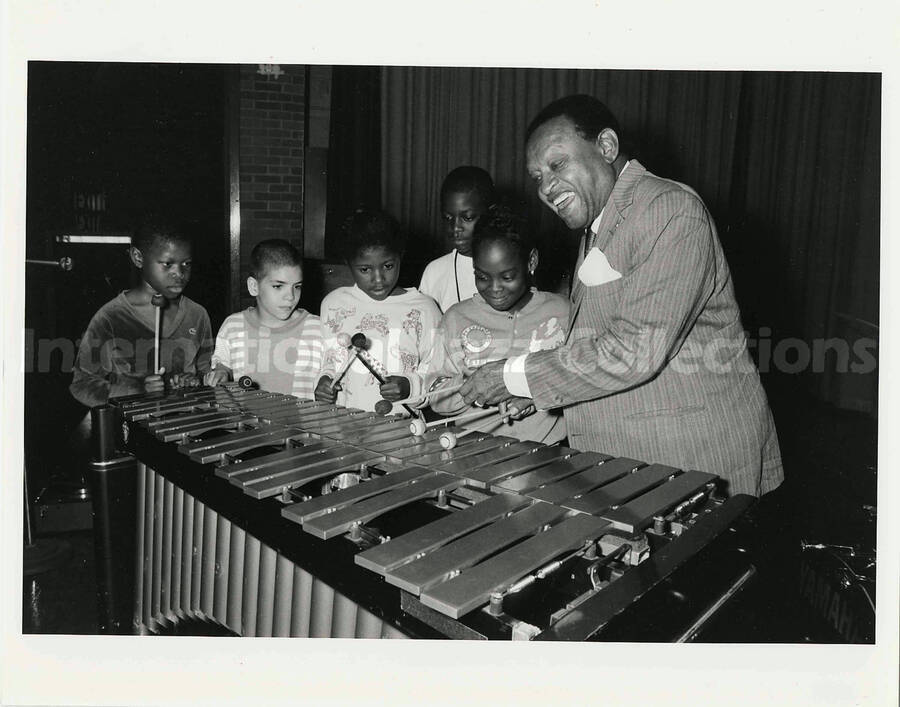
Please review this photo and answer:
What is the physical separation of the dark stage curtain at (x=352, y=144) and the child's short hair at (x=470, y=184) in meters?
2.31

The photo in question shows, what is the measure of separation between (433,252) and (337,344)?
244 centimetres

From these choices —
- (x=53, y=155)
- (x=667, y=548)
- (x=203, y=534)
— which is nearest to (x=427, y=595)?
(x=667, y=548)

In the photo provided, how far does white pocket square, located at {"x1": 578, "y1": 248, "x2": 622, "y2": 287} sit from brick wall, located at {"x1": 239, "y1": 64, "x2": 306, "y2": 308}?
360cm

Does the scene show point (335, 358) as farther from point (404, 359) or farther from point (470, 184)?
point (470, 184)

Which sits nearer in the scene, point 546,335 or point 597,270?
point 597,270

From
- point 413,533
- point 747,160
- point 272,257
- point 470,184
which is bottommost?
point 413,533

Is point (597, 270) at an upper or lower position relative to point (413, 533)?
upper

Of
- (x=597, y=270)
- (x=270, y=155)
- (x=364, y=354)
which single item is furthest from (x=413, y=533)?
(x=270, y=155)

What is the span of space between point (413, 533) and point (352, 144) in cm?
486

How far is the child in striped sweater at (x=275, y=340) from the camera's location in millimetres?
2828

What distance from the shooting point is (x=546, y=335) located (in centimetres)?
234

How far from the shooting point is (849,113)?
502 cm

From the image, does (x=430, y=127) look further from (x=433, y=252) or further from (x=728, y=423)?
(x=728, y=423)

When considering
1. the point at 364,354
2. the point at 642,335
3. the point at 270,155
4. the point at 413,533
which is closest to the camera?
the point at 413,533
